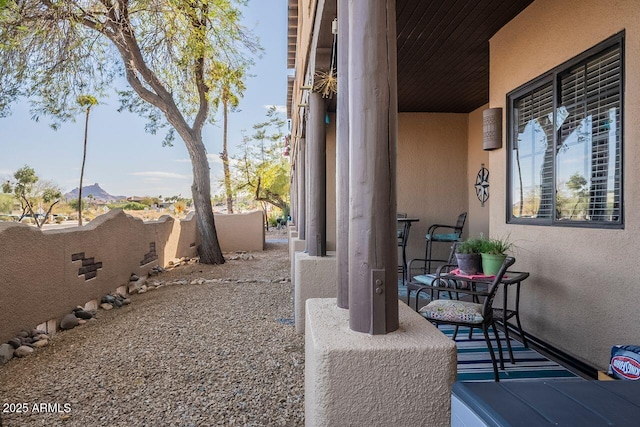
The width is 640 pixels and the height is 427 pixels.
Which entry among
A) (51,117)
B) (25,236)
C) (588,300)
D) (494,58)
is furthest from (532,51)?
(51,117)

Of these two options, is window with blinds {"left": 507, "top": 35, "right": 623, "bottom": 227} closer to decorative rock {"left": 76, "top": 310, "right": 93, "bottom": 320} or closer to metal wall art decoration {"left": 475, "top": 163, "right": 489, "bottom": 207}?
metal wall art decoration {"left": 475, "top": 163, "right": 489, "bottom": 207}

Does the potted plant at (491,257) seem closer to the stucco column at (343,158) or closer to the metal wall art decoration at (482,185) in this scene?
the stucco column at (343,158)

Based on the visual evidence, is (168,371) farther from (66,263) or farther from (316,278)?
(66,263)

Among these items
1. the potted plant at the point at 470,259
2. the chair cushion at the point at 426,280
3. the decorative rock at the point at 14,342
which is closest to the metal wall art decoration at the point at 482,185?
the chair cushion at the point at 426,280

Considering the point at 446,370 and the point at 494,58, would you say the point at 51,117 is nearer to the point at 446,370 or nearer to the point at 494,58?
the point at 494,58

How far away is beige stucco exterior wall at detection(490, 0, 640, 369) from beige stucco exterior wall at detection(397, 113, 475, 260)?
268 centimetres

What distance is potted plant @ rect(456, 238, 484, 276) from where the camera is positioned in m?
2.85

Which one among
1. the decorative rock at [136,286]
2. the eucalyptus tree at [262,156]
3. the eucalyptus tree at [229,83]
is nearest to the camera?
the decorative rock at [136,286]

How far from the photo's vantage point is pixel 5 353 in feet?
10.3

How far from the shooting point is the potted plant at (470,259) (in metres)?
2.85

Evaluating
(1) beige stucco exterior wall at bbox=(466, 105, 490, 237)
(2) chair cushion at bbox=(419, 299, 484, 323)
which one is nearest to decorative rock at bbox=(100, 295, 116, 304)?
(2) chair cushion at bbox=(419, 299, 484, 323)

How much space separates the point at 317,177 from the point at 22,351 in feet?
9.43

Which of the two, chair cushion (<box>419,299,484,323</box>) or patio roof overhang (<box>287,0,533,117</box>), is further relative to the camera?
patio roof overhang (<box>287,0,533,117</box>)

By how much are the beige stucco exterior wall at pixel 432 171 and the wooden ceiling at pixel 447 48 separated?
16.3 inches
